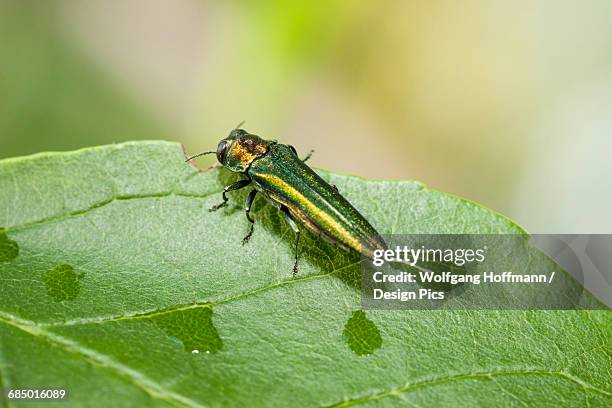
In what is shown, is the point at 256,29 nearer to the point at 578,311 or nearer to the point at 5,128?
the point at 5,128

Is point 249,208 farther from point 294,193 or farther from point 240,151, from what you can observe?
point 240,151

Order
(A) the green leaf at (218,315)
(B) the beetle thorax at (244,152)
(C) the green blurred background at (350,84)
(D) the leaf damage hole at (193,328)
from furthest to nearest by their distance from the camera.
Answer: (C) the green blurred background at (350,84), (B) the beetle thorax at (244,152), (D) the leaf damage hole at (193,328), (A) the green leaf at (218,315)

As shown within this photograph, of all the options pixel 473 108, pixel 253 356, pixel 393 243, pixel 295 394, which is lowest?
pixel 295 394

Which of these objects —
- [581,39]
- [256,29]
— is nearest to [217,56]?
[256,29]

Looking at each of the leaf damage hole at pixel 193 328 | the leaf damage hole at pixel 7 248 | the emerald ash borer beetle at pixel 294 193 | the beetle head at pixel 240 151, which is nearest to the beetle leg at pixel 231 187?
the emerald ash borer beetle at pixel 294 193

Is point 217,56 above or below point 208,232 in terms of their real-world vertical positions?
above

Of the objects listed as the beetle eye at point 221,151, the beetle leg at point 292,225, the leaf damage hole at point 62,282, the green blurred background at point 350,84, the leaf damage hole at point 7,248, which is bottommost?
the leaf damage hole at point 62,282

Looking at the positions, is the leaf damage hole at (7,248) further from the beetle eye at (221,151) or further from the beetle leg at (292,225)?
the beetle eye at (221,151)

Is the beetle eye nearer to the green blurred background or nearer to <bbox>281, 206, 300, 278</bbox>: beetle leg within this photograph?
<bbox>281, 206, 300, 278</bbox>: beetle leg
